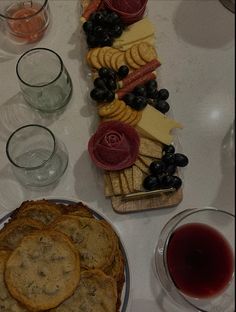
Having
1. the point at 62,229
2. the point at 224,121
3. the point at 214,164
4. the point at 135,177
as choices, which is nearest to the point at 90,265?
the point at 62,229

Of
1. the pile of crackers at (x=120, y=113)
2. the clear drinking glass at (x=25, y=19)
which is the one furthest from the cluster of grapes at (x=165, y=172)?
the clear drinking glass at (x=25, y=19)

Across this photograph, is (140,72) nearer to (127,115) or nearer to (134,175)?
(127,115)

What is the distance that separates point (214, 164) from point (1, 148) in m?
0.54

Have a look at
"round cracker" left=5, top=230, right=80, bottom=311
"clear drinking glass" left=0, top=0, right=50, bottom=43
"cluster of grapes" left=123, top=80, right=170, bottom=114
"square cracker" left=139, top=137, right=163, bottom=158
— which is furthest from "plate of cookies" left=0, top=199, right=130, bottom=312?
"clear drinking glass" left=0, top=0, right=50, bottom=43

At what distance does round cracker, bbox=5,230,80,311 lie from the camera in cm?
98

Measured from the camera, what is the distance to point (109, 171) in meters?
1.21

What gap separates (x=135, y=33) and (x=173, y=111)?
0.76 feet

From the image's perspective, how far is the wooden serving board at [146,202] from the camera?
1.20 m

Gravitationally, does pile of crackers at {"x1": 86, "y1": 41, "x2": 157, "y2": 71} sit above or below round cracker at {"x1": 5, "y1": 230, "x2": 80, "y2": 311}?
above

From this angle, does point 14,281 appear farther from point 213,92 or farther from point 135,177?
point 213,92

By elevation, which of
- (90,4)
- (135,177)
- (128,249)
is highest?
(90,4)

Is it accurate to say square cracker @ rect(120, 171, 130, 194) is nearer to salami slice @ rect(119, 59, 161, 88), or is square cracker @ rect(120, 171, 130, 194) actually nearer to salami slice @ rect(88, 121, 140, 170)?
salami slice @ rect(88, 121, 140, 170)

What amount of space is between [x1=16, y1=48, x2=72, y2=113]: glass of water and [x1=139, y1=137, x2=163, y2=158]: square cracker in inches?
9.6

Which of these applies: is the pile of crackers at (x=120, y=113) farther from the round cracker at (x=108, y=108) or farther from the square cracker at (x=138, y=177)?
the square cracker at (x=138, y=177)
